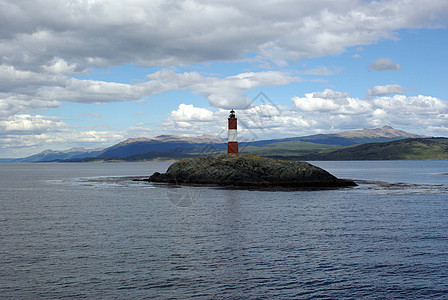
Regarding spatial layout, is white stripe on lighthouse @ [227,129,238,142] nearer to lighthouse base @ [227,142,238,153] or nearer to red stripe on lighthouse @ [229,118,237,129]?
lighthouse base @ [227,142,238,153]

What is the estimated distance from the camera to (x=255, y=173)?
273 feet

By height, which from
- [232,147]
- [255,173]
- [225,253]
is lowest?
[225,253]

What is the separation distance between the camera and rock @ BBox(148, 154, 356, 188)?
80688 mm

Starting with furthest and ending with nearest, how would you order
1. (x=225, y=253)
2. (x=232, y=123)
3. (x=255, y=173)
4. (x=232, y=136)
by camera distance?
(x=232, y=136) → (x=232, y=123) → (x=255, y=173) → (x=225, y=253)

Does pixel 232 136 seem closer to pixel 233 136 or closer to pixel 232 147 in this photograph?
pixel 233 136

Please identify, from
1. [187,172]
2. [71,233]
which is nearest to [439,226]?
[71,233]

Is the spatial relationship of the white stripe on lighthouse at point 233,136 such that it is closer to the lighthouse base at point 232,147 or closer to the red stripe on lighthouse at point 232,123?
the lighthouse base at point 232,147

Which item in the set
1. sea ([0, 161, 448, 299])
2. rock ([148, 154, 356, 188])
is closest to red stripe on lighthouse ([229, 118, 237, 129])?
rock ([148, 154, 356, 188])

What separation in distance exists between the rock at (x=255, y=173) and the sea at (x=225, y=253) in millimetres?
32823

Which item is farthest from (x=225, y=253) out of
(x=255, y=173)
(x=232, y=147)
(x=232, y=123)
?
(x=232, y=147)

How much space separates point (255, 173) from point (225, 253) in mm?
57217

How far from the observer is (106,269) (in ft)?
73.7

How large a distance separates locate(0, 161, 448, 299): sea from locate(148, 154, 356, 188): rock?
1292 inches

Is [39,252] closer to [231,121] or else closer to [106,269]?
[106,269]
